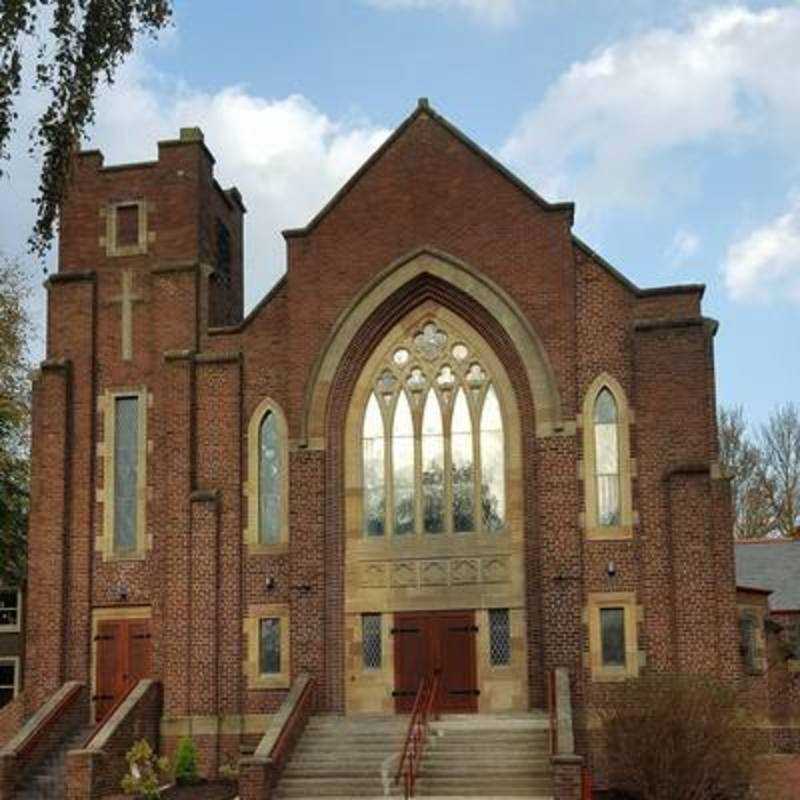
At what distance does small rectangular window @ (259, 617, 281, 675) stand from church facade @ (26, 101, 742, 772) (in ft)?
0.13

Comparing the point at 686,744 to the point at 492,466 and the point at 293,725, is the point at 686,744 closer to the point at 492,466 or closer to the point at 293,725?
the point at 293,725

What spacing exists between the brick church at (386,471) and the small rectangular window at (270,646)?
46 mm

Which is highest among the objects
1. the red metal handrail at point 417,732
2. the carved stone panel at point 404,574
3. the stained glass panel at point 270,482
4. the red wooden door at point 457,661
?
the stained glass panel at point 270,482

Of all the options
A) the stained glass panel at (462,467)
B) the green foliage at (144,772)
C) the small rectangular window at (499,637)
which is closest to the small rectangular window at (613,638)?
the small rectangular window at (499,637)

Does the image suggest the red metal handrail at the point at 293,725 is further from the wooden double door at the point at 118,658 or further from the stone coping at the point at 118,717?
the wooden double door at the point at 118,658

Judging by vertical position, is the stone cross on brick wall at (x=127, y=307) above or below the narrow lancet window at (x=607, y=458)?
above

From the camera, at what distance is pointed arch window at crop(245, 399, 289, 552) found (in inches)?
987

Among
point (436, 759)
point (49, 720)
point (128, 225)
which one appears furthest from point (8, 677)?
point (436, 759)

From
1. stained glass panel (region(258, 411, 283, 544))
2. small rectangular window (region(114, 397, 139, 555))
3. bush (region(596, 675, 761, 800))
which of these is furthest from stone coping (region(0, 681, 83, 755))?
bush (region(596, 675, 761, 800))

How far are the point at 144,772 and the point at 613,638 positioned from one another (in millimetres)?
8069

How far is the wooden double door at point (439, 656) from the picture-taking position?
23.9 m

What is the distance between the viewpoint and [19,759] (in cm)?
2278

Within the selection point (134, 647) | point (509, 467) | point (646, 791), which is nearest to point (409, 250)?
point (509, 467)

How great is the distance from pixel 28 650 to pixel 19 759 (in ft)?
10.1
